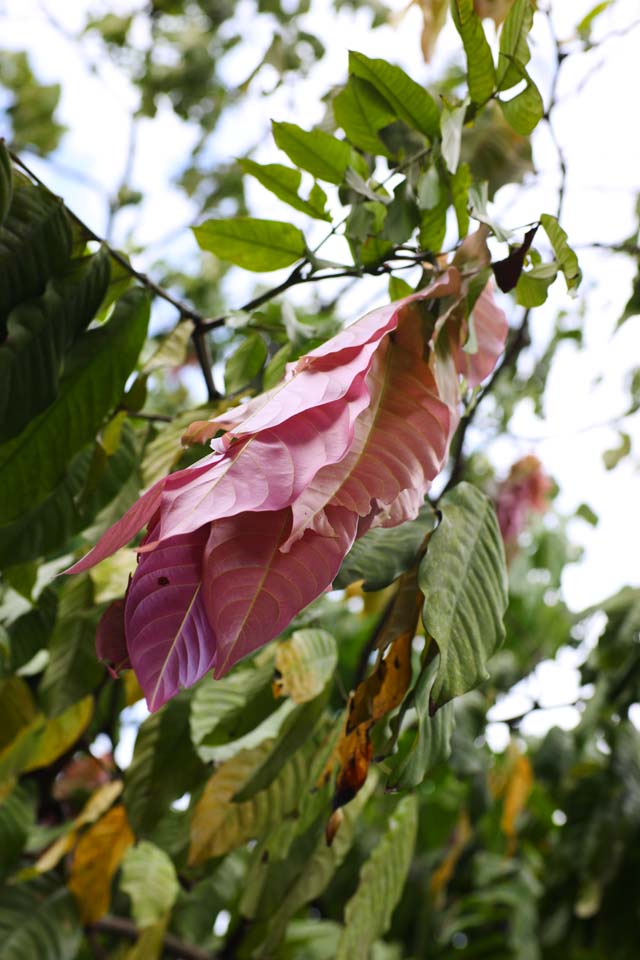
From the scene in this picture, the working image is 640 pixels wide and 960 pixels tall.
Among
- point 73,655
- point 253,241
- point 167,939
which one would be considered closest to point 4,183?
point 253,241

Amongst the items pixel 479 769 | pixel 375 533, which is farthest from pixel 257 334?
pixel 479 769

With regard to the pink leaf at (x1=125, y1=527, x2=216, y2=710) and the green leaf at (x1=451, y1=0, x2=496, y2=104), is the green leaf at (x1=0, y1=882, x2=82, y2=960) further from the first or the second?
the green leaf at (x1=451, y1=0, x2=496, y2=104)

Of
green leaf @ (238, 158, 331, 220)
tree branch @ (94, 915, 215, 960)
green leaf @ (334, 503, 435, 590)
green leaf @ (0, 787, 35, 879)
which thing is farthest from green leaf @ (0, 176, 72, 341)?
tree branch @ (94, 915, 215, 960)

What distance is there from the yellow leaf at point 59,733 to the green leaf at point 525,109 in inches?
22.9

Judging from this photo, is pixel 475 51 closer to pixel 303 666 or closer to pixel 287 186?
pixel 287 186

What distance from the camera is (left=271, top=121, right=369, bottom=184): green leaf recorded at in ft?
1.60

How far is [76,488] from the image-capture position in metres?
0.56

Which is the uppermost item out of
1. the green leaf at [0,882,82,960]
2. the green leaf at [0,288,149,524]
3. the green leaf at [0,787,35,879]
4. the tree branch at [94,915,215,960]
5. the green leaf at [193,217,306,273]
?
the green leaf at [193,217,306,273]

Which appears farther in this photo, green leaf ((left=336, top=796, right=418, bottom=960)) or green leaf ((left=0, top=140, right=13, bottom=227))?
green leaf ((left=336, top=796, right=418, bottom=960))

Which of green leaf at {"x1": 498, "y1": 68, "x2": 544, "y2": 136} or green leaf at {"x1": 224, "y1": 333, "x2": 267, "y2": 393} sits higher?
green leaf at {"x1": 498, "y1": 68, "x2": 544, "y2": 136}

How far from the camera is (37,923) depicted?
0.82 m

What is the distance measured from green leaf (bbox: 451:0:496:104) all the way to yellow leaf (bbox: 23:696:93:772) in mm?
583

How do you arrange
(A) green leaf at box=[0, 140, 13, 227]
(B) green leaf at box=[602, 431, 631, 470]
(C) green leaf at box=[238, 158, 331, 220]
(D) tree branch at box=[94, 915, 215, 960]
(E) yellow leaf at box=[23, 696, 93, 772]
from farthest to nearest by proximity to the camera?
1. (B) green leaf at box=[602, 431, 631, 470]
2. (D) tree branch at box=[94, 915, 215, 960]
3. (E) yellow leaf at box=[23, 696, 93, 772]
4. (C) green leaf at box=[238, 158, 331, 220]
5. (A) green leaf at box=[0, 140, 13, 227]

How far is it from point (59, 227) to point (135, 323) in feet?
0.25
